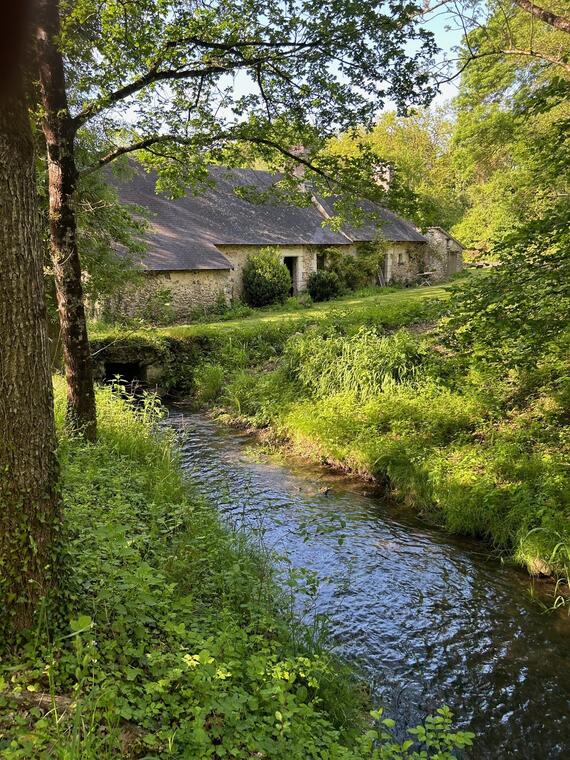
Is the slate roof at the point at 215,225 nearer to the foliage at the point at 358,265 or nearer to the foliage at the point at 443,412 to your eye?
the foliage at the point at 358,265

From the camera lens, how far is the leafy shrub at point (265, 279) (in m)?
22.1

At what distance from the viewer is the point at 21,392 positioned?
300 centimetres

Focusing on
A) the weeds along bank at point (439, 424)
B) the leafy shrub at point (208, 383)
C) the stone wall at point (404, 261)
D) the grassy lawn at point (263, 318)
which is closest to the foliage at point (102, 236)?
the grassy lawn at point (263, 318)

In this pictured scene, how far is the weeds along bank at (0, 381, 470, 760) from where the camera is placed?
2.53 m

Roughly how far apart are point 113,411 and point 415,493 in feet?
15.7

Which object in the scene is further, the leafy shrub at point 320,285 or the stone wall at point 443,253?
the stone wall at point 443,253

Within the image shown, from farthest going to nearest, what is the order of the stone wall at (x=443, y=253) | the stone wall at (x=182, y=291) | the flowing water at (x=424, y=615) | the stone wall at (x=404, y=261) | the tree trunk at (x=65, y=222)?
the stone wall at (x=443, y=253)
the stone wall at (x=404, y=261)
the stone wall at (x=182, y=291)
the tree trunk at (x=65, y=222)
the flowing water at (x=424, y=615)

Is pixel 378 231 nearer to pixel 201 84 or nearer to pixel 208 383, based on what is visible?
pixel 208 383

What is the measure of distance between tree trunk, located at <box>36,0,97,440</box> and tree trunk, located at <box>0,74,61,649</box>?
381cm

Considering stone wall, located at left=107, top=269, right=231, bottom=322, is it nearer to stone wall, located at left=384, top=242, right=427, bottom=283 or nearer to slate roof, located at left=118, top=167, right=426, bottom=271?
slate roof, located at left=118, top=167, right=426, bottom=271

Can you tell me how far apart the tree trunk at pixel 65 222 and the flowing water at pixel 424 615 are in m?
2.16

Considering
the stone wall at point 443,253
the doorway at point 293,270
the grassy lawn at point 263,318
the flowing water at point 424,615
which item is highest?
the stone wall at point 443,253

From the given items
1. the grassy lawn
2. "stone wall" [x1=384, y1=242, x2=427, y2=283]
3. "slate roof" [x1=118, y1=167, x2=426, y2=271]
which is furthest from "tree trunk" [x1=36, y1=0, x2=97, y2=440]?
"stone wall" [x1=384, y1=242, x2=427, y2=283]

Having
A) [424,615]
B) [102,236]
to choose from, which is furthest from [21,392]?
[102,236]
